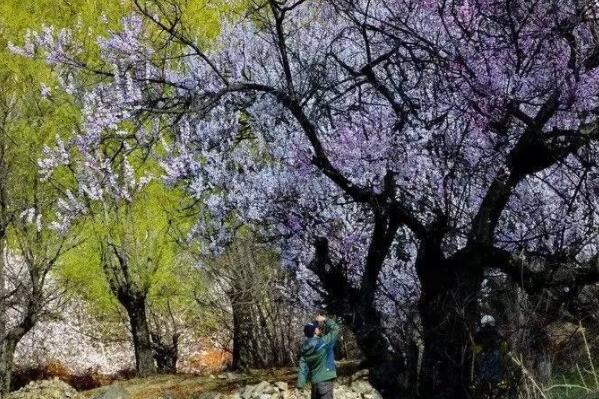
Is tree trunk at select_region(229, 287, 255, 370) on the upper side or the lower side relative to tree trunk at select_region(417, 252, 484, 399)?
upper

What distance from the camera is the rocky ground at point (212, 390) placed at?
40.7ft

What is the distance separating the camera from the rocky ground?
40.7 ft

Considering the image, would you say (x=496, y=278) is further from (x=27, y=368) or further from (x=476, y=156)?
(x=27, y=368)

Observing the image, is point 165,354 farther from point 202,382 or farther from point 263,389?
point 263,389

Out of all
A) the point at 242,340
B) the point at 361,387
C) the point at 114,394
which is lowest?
the point at 361,387

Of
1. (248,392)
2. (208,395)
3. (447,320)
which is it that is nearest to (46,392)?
(208,395)

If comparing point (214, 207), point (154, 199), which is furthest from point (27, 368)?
point (214, 207)

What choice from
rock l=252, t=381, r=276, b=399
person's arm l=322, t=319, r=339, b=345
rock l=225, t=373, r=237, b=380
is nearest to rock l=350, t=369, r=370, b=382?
rock l=252, t=381, r=276, b=399

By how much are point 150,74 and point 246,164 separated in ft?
7.88

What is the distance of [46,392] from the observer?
51.4 feet

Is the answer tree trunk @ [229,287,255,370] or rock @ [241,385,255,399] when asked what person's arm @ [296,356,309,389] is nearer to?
rock @ [241,385,255,399]

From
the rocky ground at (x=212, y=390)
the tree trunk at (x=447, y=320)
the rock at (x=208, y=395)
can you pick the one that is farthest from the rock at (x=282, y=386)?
the tree trunk at (x=447, y=320)

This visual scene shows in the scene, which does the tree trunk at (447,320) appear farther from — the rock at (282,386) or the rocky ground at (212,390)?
the rock at (282,386)

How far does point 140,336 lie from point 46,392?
6.62 ft
